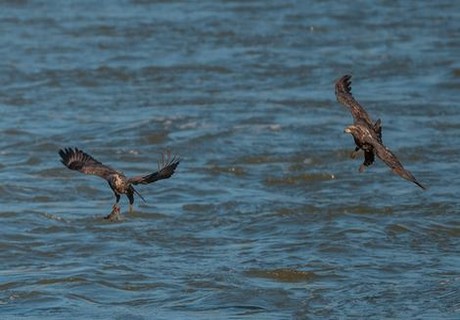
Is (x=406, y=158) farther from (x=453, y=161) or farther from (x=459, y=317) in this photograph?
(x=459, y=317)

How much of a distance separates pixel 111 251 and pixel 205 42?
7628 millimetres

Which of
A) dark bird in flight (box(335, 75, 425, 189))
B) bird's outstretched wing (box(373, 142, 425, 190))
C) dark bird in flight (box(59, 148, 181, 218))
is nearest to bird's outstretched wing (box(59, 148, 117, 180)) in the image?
dark bird in flight (box(59, 148, 181, 218))

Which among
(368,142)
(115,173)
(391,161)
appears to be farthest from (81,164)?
(391,161)

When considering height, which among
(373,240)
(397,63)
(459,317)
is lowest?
(459,317)

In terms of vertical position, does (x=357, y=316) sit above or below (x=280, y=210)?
below

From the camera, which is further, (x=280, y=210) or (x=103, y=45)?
(x=103, y=45)

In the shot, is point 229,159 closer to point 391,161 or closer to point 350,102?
point 350,102

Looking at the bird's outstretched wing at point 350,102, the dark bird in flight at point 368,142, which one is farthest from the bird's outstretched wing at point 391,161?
the bird's outstretched wing at point 350,102

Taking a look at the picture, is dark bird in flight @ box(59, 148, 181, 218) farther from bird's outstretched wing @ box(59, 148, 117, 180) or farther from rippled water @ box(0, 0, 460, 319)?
rippled water @ box(0, 0, 460, 319)

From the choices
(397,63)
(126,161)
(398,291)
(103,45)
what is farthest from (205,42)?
(398,291)

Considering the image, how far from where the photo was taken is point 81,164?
326 inches

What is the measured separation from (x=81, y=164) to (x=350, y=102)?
5.23 ft

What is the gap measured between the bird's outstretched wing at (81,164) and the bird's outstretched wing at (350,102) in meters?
1.42

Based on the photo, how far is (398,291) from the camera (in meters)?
9.60
